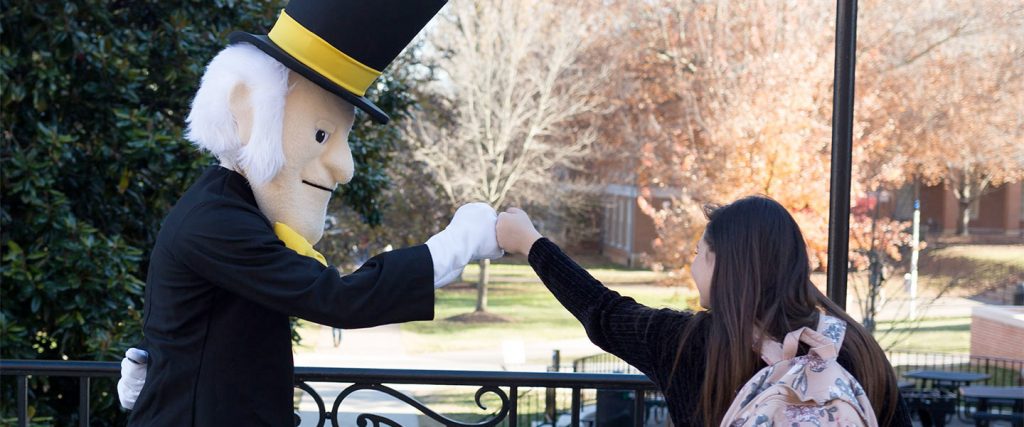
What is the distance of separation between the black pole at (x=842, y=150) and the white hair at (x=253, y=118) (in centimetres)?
144

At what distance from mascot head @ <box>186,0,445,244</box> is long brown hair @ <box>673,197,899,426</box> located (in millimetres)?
759

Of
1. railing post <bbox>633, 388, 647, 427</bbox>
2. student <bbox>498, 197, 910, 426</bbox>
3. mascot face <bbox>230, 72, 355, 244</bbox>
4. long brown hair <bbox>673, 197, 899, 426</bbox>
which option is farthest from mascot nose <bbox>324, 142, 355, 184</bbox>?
railing post <bbox>633, 388, 647, 427</bbox>

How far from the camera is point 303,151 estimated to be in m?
2.09

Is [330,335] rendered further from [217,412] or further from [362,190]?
[217,412]

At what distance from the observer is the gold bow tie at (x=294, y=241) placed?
199 centimetres

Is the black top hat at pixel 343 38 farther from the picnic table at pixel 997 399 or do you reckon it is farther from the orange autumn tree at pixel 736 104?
the orange autumn tree at pixel 736 104

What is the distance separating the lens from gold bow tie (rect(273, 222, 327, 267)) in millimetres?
1989

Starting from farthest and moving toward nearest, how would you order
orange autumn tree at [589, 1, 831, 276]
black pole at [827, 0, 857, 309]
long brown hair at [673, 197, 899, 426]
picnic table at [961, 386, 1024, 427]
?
1. orange autumn tree at [589, 1, 831, 276]
2. picnic table at [961, 386, 1024, 427]
3. black pole at [827, 0, 857, 309]
4. long brown hair at [673, 197, 899, 426]

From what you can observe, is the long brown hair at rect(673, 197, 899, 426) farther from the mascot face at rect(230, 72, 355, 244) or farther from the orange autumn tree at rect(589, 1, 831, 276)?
the orange autumn tree at rect(589, 1, 831, 276)

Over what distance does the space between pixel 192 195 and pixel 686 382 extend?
40.1 inches

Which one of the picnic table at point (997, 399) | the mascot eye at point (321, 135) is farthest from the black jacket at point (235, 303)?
the picnic table at point (997, 399)

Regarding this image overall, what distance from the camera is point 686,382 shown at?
1.94 meters

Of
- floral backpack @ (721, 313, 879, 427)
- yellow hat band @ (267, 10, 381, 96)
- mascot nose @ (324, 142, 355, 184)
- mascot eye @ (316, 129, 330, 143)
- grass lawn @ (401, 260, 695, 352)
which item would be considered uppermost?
yellow hat band @ (267, 10, 381, 96)

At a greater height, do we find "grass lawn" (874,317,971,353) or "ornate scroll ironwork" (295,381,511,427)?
"ornate scroll ironwork" (295,381,511,427)
